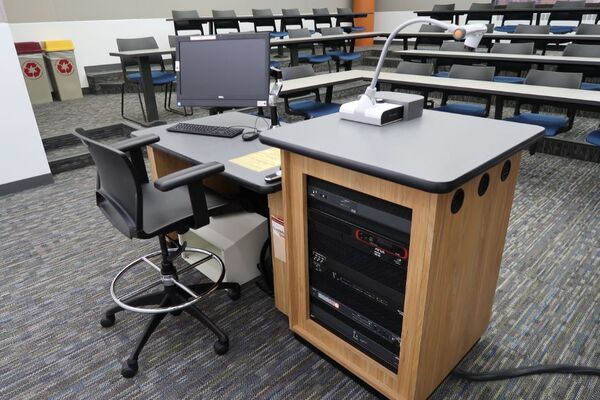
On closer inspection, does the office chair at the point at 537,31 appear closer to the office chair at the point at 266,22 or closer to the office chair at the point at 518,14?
the office chair at the point at 518,14

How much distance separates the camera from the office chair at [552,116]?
313 centimetres

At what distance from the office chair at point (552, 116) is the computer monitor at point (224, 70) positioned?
2231 mm

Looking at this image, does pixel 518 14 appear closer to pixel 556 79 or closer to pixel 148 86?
pixel 556 79

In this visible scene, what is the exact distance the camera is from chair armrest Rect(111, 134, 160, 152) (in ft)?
5.95

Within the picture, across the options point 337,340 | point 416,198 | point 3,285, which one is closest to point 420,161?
point 416,198

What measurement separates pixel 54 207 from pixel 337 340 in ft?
8.19

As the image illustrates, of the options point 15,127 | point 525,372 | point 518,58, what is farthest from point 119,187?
point 518,58

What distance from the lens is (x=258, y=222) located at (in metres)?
2.04

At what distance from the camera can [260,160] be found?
1.75 m

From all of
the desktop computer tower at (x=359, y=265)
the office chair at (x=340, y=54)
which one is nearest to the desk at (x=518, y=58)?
the office chair at (x=340, y=54)

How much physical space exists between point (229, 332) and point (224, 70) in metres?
1.25

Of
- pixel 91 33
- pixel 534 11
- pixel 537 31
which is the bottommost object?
pixel 537 31

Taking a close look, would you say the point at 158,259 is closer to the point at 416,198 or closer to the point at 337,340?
the point at 337,340

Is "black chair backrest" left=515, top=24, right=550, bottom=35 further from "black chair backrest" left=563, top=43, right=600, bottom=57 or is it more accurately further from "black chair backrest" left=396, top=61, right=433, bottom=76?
"black chair backrest" left=396, top=61, right=433, bottom=76
